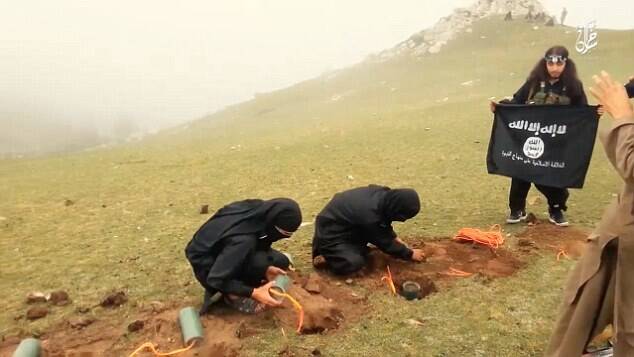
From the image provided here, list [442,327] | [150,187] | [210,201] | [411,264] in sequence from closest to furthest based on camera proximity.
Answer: [442,327], [411,264], [210,201], [150,187]

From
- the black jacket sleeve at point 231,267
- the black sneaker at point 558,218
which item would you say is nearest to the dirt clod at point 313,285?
the black jacket sleeve at point 231,267

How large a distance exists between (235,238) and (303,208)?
354 centimetres

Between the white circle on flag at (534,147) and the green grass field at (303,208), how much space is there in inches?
39.1

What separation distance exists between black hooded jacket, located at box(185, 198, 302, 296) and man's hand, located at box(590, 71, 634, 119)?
2391 mm

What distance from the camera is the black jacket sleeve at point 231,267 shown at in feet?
12.8

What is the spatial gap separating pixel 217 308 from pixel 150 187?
5.73 meters

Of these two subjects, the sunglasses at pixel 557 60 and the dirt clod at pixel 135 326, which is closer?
the dirt clod at pixel 135 326

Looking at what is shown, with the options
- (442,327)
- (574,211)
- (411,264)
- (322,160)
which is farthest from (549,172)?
(322,160)

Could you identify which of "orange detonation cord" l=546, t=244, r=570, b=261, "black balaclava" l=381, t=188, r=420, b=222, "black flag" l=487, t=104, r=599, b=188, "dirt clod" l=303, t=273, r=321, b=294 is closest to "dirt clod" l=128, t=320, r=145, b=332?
"dirt clod" l=303, t=273, r=321, b=294

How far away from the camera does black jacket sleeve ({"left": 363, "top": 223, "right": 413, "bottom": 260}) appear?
4.78 metres

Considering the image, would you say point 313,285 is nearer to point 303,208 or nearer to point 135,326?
point 135,326

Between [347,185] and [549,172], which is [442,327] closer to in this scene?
[549,172]

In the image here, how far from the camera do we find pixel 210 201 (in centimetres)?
825

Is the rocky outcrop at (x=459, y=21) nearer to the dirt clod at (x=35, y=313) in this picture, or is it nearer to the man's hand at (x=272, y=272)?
the man's hand at (x=272, y=272)
